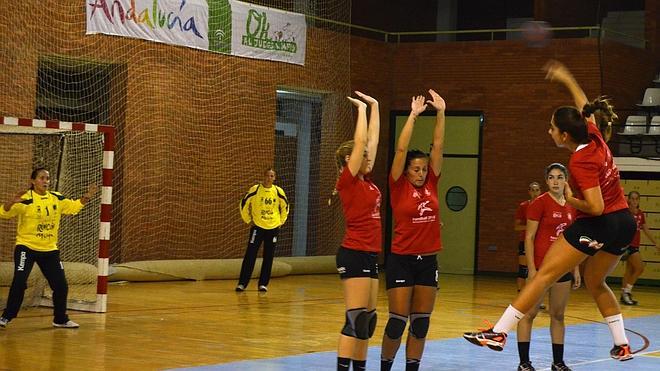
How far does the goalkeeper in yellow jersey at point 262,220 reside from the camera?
21297 mm

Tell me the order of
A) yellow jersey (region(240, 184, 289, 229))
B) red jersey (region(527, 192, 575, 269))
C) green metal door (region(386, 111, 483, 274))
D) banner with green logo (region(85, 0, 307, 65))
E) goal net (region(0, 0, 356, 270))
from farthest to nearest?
green metal door (region(386, 111, 483, 274)), banner with green logo (region(85, 0, 307, 65)), goal net (region(0, 0, 356, 270)), yellow jersey (region(240, 184, 289, 229)), red jersey (region(527, 192, 575, 269))

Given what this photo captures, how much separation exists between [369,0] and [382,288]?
11.7m

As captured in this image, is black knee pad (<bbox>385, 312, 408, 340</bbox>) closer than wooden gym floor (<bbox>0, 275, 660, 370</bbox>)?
Yes

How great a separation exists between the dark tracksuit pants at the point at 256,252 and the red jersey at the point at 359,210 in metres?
11.9

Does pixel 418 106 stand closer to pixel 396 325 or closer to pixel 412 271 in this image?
Answer: pixel 412 271

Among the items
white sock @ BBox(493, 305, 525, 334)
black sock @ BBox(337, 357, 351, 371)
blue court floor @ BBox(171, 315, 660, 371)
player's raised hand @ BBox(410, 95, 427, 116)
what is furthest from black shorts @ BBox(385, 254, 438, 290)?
blue court floor @ BBox(171, 315, 660, 371)

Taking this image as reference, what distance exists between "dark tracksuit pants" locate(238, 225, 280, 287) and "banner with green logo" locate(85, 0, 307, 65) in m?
4.62

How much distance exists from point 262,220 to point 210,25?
500 centimetres

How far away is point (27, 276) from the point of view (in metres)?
14.6

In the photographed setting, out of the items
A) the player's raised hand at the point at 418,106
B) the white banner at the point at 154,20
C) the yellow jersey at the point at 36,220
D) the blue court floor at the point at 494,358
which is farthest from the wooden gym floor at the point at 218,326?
the white banner at the point at 154,20

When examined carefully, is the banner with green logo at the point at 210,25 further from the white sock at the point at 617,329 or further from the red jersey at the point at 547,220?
Result: the white sock at the point at 617,329

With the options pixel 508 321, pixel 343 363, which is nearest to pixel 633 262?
pixel 508 321

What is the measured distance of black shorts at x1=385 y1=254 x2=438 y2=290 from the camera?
381 inches

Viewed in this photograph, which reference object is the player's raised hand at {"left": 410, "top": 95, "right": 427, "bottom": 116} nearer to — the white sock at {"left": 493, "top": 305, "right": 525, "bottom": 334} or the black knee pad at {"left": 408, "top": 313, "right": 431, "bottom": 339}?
the black knee pad at {"left": 408, "top": 313, "right": 431, "bottom": 339}
